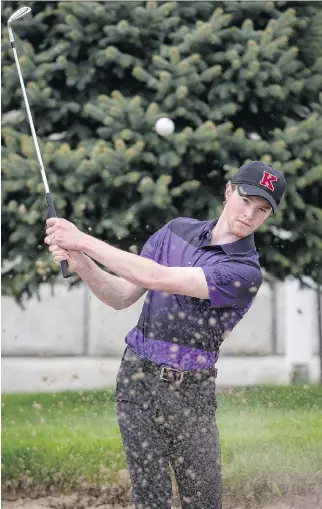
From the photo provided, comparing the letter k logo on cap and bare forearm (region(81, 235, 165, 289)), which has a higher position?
the letter k logo on cap

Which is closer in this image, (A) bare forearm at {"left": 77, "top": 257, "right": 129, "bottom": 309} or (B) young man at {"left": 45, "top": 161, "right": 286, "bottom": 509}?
(B) young man at {"left": 45, "top": 161, "right": 286, "bottom": 509}

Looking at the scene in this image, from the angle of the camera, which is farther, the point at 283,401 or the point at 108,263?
the point at 283,401

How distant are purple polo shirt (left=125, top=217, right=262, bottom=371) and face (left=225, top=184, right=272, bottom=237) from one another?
0.06 m

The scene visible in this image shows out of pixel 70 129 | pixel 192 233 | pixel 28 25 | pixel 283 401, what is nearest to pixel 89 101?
pixel 70 129

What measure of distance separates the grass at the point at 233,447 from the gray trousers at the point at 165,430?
1930 mm

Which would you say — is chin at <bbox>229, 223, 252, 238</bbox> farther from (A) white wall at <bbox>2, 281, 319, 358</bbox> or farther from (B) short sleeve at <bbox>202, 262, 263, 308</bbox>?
(A) white wall at <bbox>2, 281, 319, 358</bbox>

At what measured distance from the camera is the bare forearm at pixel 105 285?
3010 mm

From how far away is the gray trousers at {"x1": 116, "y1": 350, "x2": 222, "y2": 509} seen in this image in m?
2.80

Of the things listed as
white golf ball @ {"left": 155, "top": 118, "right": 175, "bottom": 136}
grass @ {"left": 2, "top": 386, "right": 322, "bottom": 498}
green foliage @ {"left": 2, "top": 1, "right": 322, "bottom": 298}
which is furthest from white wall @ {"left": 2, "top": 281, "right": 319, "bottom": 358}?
white golf ball @ {"left": 155, "top": 118, "right": 175, "bottom": 136}

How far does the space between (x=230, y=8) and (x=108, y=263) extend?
368 centimetres

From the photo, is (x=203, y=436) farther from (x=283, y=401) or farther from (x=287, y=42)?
(x=287, y=42)

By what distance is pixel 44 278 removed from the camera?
6039 millimetres

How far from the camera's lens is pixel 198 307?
9.54 feet

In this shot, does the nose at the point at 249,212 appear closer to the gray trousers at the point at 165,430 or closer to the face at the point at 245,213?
the face at the point at 245,213
